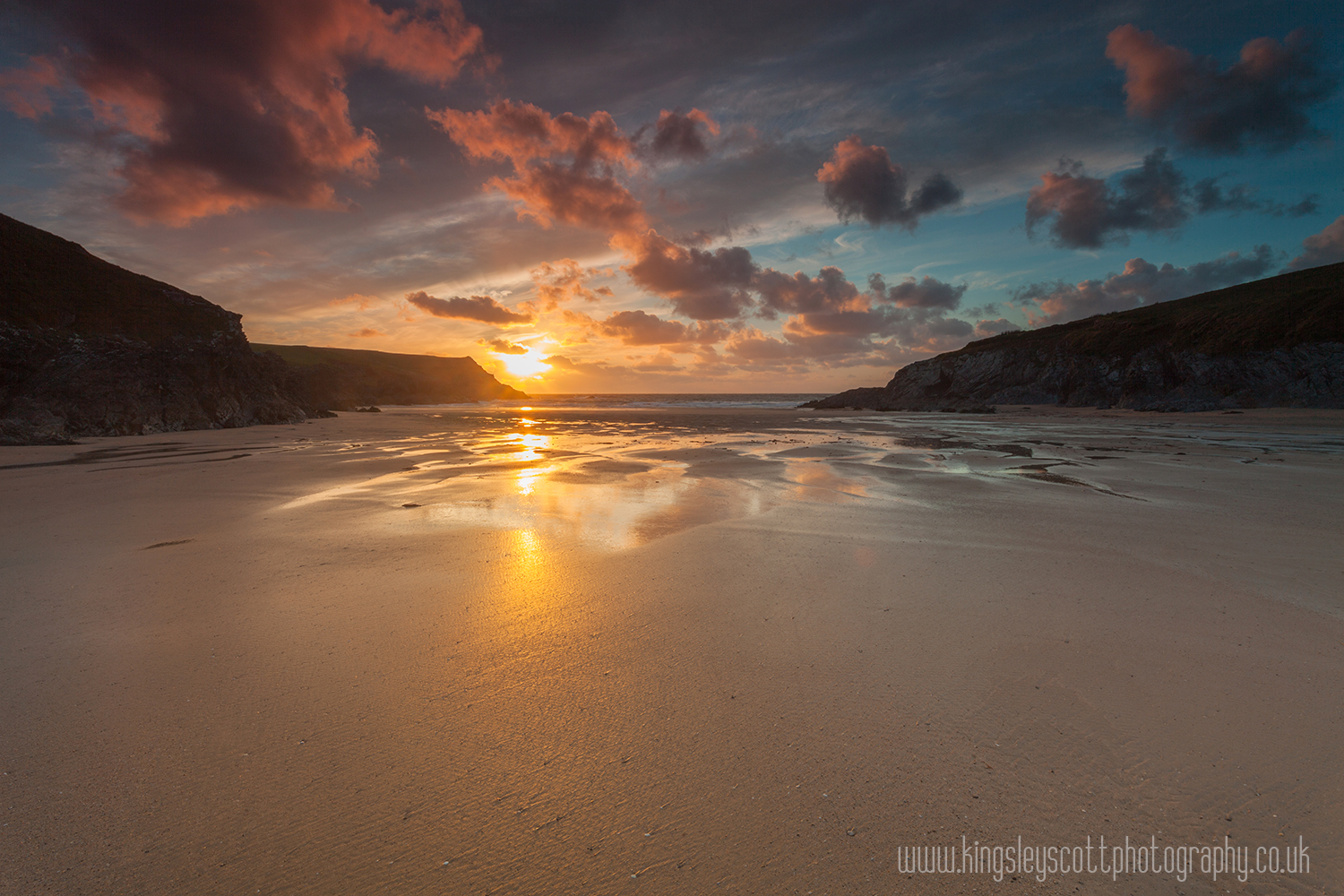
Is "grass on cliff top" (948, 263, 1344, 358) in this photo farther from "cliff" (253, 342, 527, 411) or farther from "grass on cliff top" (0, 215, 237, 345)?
"grass on cliff top" (0, 215, 237, 345)

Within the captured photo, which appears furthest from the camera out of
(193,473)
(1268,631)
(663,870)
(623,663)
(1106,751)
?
(193,473)

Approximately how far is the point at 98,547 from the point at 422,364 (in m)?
113

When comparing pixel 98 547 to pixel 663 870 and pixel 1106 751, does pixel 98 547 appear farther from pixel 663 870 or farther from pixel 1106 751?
pixel 1106 751

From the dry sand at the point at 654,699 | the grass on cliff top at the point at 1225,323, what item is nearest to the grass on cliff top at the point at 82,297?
the dry sand at the point at 654,699

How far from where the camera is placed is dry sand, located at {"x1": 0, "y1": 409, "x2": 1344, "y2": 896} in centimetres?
A: 190

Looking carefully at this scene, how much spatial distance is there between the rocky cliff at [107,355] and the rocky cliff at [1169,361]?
47178 mm

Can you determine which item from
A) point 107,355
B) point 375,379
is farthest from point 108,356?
point 375,379

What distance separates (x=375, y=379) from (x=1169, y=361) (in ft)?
273

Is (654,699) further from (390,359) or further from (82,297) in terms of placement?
(390,359)

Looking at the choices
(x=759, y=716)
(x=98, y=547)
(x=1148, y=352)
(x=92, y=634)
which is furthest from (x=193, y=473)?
(x=1148, y=352)

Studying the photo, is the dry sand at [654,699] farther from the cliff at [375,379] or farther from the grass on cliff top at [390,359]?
the grass on cliff top at [390,359]

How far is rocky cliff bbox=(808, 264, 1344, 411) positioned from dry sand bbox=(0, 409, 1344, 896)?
39.5 meters

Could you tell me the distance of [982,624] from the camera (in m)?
3.65

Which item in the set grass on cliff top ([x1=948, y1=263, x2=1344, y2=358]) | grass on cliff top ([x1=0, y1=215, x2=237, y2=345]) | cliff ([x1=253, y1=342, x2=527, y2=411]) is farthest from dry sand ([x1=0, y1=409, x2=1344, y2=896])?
grass on cliff top ([x1=948, y1=263, x2=1344, y2=358])
